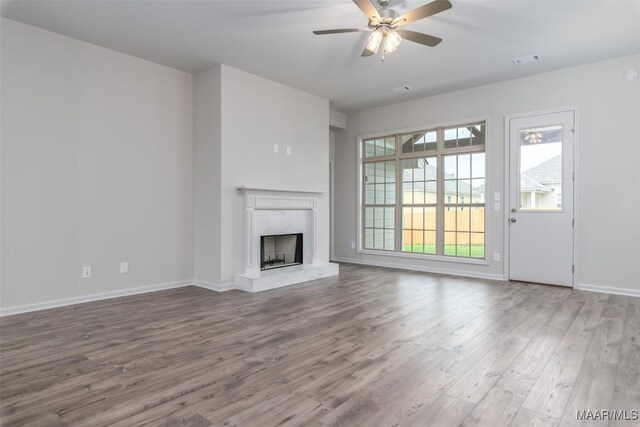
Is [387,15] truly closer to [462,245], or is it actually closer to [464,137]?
[464,137]

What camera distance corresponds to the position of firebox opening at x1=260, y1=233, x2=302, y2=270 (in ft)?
17.4

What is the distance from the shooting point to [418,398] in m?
2.04

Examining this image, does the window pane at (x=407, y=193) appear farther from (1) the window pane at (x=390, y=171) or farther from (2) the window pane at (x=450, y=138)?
(2) the window pane at (x=450, y=138)

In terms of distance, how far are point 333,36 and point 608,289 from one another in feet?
15.0

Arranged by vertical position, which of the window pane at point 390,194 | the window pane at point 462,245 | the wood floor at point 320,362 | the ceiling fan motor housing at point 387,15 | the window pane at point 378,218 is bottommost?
the wood floor at point 320,362

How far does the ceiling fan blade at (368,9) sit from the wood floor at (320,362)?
2666 millimetres

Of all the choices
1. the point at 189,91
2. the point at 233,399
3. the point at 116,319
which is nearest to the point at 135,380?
the point at 233,399

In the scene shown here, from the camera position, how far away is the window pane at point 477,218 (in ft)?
18.9

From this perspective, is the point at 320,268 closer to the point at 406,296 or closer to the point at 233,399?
the point at 406,296

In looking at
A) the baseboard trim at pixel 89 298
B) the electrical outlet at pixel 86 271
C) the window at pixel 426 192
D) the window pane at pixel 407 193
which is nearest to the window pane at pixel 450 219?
the window at pixel 426 192

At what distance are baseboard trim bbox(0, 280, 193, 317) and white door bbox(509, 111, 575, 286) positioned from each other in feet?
15.7

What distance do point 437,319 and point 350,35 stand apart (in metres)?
3.07

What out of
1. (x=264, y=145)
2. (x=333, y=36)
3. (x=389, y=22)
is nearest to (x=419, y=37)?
(x=389, y=22)

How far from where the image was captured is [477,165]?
581cm
